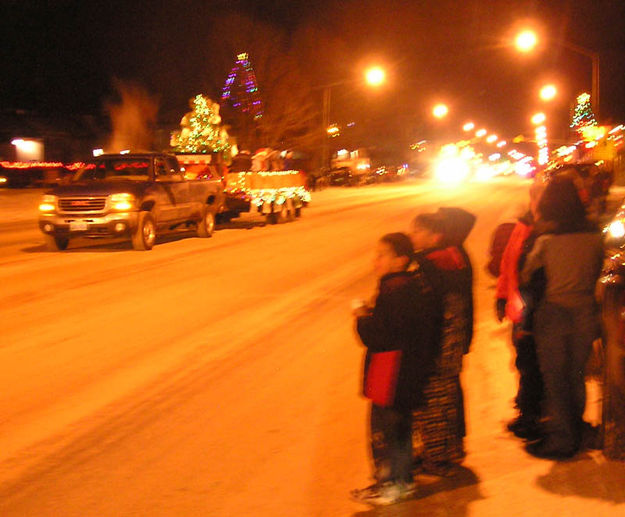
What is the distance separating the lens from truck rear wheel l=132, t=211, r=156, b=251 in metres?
17.6

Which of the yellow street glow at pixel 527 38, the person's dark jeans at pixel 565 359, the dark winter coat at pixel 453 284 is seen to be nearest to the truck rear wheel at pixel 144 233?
the dark winter coat at pixel 453 284

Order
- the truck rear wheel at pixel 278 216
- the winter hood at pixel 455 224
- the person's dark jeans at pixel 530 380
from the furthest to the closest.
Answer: the truck rear wheel at pixel 278 216
the person's dark jeans at pixel 530 380
the winter hood at pixel 455 224

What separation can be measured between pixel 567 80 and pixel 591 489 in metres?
54.6

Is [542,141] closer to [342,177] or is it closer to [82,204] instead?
[342,177]

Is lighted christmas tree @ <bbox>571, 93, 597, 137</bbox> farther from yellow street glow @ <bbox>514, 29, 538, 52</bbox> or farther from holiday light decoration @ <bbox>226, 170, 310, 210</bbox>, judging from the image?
holiday light decoration @ <bbox>226, 170, 310, 210</bbox>

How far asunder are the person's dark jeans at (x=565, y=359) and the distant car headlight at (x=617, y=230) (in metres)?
2.00

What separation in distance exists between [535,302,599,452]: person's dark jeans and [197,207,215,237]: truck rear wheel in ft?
52.0

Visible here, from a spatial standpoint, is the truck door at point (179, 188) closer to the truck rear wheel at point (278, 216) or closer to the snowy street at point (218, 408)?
the truck rear wheel at point (278, 216)

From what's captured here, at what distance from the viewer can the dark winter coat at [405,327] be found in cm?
446

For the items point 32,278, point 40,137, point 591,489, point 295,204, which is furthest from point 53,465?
point 40,137

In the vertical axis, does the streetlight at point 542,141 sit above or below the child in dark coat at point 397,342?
above

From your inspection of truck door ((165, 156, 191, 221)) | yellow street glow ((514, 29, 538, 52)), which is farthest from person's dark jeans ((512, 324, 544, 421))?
yellow street glow ((514, 29, 538, 52))

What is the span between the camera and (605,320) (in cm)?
524

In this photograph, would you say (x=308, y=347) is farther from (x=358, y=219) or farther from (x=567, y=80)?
(x=567, y=80)
